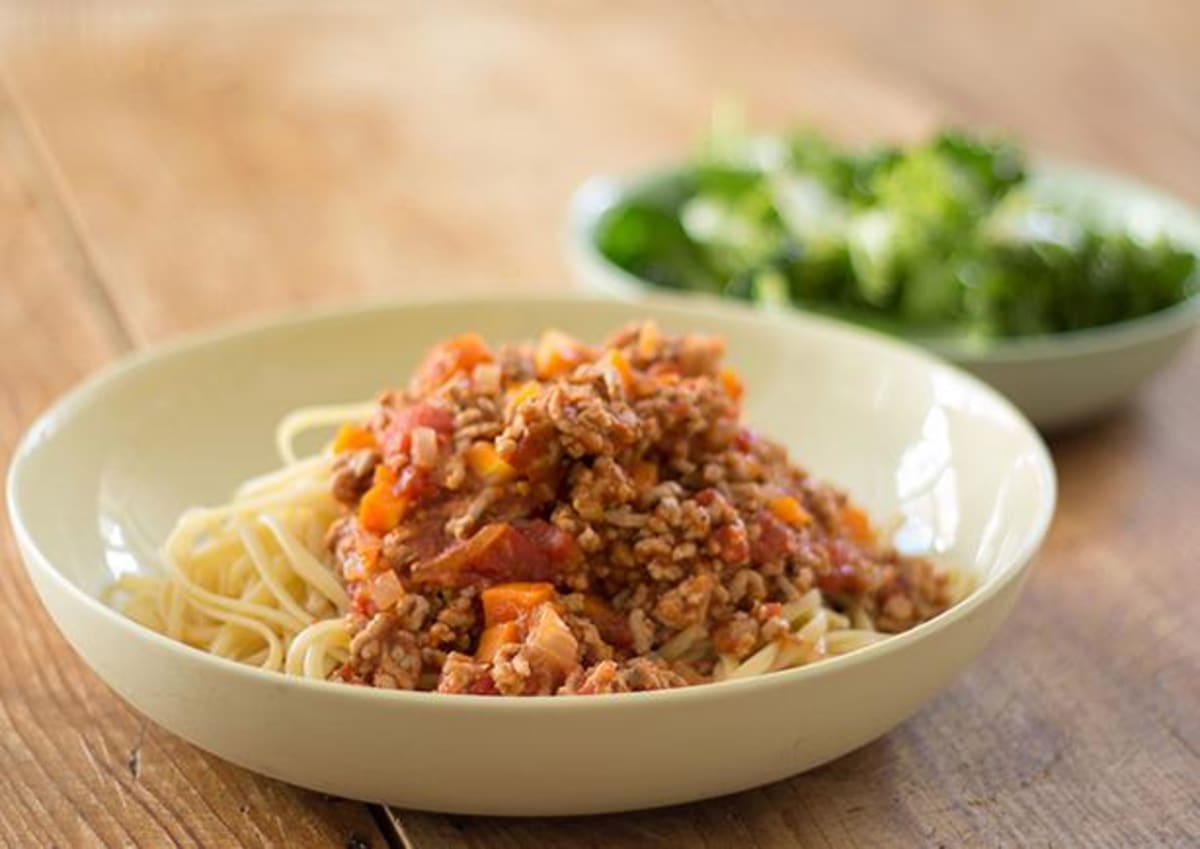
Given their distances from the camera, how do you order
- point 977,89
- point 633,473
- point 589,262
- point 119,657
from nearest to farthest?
point 119,657 < point 633,473 < point 589,262 < point 977,89

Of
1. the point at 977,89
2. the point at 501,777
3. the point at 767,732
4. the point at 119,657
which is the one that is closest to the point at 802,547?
Answer: the point at 767,732

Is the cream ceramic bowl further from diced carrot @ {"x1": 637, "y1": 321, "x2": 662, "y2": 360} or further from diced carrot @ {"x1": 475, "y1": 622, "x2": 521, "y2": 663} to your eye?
diced carrot @ {"x1": 637, "y1": 321, "x2": 662, "y2": 360}

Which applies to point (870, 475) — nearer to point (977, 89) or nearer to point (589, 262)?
point (589, 262)

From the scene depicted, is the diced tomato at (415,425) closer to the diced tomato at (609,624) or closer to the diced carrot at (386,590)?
the diced carrot at (386,590)

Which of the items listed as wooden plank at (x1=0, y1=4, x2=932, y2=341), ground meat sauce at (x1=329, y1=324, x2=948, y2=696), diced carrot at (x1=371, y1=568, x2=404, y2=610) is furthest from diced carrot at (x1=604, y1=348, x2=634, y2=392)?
wooden plank at (x1=0, y1=4, x2=932, y2=341)

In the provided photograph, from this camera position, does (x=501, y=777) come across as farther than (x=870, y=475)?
No

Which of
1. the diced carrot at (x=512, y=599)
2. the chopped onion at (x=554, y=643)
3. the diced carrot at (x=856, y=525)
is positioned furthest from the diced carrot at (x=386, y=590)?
the diced carrot at (x=856, y=525)
